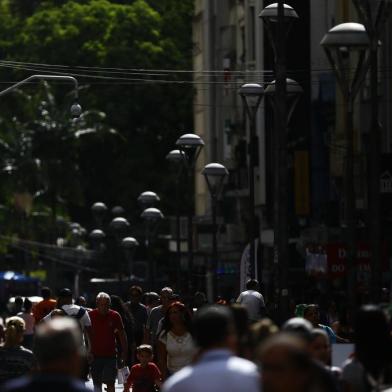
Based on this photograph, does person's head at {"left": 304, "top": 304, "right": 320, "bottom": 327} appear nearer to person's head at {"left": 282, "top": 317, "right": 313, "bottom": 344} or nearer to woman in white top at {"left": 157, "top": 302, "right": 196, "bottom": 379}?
woman in white top at {"left": 157, "top": 302, "right": 196, "bottom": 379}

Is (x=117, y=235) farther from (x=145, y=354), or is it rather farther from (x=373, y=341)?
(x=373, y=341)

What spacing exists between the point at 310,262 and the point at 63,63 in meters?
34.3

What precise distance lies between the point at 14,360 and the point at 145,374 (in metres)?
4.95

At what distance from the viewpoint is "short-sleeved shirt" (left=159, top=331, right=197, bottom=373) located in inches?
769

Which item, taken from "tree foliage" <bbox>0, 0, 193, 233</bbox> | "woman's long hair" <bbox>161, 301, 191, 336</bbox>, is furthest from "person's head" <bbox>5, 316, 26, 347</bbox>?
"tree foliage" <bbox>0, 0, 193, 233</bbox>

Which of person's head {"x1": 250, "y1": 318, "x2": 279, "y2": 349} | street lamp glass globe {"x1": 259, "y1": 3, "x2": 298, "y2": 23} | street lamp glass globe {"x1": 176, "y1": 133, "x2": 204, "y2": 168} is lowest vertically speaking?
street lamp glass globe {"x1": 176, "y1": 133, "x2": 204, "y2": 168}

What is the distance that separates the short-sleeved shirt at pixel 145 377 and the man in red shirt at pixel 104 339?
2.17 meters

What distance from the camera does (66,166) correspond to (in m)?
77.1

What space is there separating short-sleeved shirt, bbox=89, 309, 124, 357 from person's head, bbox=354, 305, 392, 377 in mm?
11143

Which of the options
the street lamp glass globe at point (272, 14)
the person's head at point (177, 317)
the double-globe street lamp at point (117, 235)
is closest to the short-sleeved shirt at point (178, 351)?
the person's head at point (177, 317)

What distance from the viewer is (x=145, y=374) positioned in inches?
830

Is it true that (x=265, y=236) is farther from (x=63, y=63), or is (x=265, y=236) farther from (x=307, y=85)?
(x=63, y=63)

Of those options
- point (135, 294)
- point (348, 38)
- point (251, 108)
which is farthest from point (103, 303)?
point (251, 108)

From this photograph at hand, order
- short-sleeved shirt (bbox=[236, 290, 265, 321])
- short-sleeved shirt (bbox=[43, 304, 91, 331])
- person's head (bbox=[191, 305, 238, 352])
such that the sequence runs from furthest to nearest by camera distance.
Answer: short-sleeved shirt (bbox=[236, 290, 265, 321])
short-sleeved shirt (bbox=[43, 304, 91, 331])
person's head (bbox=[191, 305, 238, 352])
